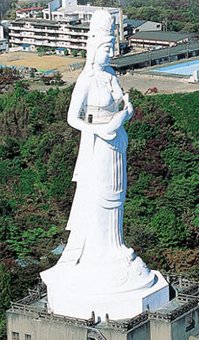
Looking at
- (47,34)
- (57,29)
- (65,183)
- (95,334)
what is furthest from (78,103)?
(47,34)

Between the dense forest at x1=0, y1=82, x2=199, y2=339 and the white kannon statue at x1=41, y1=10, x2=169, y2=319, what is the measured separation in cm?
465

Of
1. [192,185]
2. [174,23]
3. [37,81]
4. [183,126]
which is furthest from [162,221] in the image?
[174,23]

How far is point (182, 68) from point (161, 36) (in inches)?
390

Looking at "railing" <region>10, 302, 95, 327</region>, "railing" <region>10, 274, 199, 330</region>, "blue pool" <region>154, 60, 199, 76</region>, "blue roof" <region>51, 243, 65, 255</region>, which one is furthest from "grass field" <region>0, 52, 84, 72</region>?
"railing" <region>10, 302, 95, 327</region>

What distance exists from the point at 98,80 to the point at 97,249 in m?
2.60

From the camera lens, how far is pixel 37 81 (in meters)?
60.1

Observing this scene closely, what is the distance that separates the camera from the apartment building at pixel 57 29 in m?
73.8

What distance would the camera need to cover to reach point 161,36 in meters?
74.0

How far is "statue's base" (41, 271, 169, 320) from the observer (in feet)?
60.3

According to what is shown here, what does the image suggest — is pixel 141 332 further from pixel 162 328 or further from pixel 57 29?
pixel 57 29

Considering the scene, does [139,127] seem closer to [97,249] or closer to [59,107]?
[59,107]

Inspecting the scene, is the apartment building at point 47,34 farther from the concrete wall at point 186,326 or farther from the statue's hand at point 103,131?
the statue's hand at point 103,131

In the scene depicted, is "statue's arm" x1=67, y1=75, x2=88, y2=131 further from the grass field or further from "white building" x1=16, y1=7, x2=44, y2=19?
"white building" x1=16, y1=7, x2=44, y2=19

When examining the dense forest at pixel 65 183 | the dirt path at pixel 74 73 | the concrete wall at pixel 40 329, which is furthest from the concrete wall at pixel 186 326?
the dirt path at pixel 74 73
